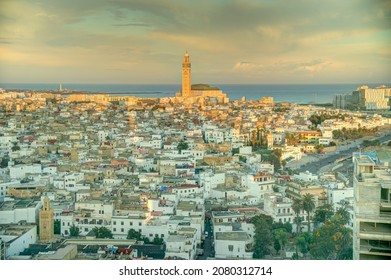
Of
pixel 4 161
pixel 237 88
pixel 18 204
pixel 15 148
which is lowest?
pixel 18 204

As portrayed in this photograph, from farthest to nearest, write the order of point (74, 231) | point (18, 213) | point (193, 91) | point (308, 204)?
point (193, 91)
point (308, 204)
point (18, 213)
point (74, 231)

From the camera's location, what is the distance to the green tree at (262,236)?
4.42 m

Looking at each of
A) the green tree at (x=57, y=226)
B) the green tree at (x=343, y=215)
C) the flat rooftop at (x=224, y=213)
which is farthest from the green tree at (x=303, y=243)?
the green tree at (x=57, y=226)

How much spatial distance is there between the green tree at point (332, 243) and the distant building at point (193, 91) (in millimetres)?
2993

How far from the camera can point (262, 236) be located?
4539 mm

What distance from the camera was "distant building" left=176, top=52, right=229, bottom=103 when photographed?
6.99m

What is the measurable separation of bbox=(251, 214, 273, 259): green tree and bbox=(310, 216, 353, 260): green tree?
0.36 metres

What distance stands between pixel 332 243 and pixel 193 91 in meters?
5.08

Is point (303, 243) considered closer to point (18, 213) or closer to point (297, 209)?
point (297, 209)

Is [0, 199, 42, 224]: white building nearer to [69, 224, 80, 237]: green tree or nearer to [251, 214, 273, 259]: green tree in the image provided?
[69, 224, 80, 237]: green tree

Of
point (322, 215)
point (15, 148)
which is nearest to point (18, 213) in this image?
point (322, 215)

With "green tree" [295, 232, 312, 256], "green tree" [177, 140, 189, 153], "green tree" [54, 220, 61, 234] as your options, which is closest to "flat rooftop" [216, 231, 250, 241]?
"green tree" [295, 232, 312, 256]

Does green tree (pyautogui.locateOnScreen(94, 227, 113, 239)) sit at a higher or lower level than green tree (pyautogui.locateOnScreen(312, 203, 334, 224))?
lower

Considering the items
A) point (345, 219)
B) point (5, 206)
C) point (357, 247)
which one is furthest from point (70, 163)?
point (357, 247)
